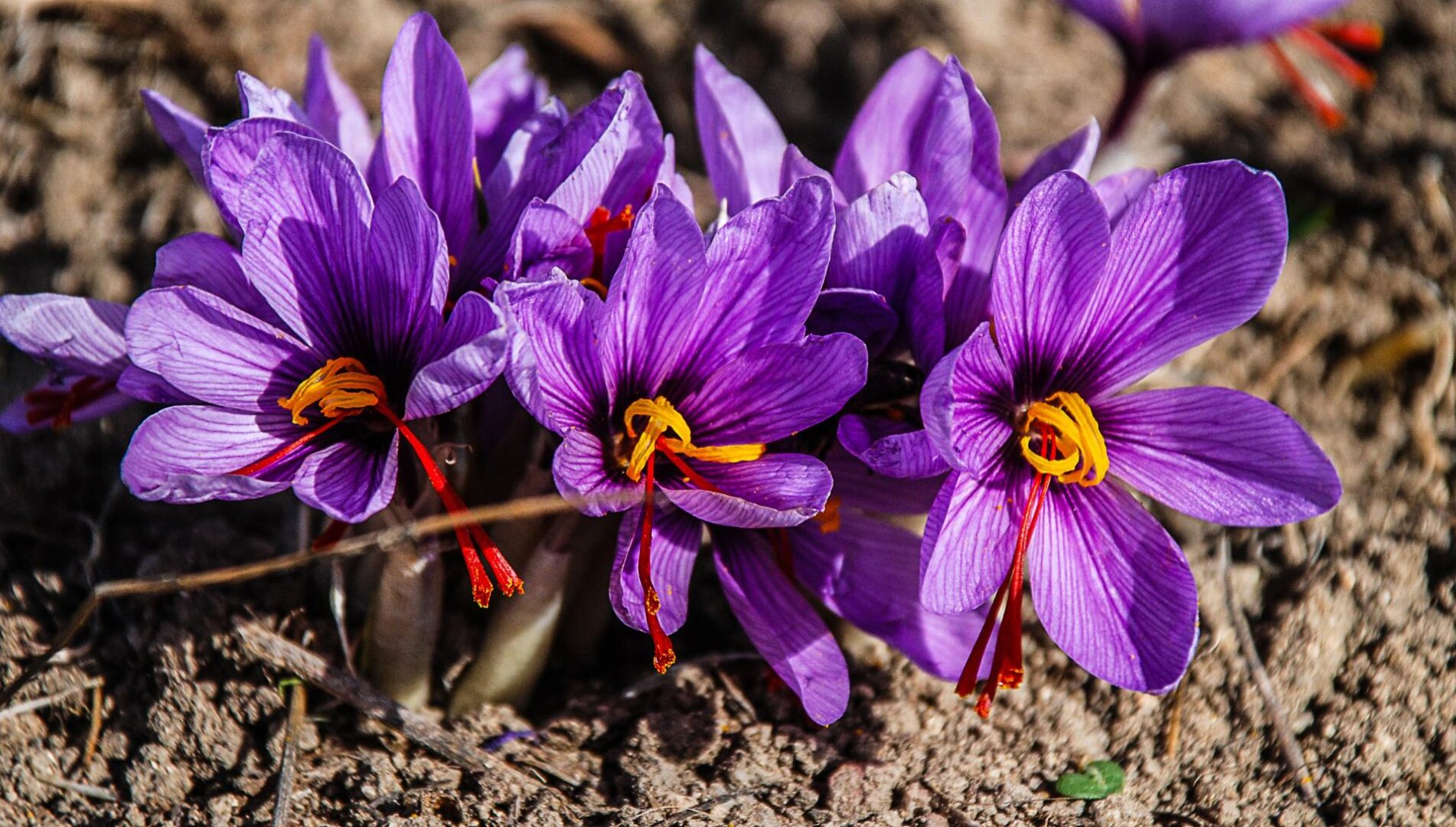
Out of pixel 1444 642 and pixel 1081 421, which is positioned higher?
pixel 1081 421

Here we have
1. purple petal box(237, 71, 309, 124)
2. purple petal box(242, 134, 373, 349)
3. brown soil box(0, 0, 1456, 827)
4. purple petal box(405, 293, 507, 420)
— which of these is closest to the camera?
purple petal box(405, 293, 507, 420)

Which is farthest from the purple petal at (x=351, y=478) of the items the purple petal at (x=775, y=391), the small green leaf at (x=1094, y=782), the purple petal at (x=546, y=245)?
the small green leaf at (x=1094, y=782)

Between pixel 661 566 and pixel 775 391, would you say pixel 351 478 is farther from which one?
pixel 775 391

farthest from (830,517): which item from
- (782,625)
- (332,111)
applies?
(332,111)

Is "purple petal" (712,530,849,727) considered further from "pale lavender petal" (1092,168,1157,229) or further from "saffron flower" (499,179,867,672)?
"pale lavender petal" (1092,168,1157,229)

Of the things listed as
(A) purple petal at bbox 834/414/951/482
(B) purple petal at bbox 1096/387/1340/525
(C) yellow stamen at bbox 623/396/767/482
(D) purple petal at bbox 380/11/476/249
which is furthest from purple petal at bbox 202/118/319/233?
(B) purple petal at bbox 1096/387/1340/525

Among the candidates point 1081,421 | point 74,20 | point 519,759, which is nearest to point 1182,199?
point 1081,421

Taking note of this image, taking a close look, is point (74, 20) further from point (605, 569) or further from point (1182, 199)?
point (1182, 199)
